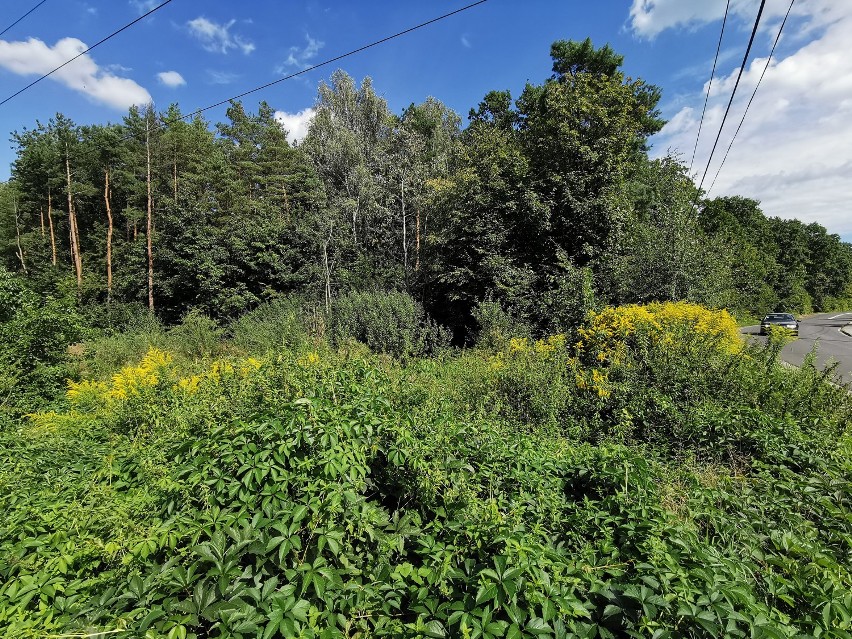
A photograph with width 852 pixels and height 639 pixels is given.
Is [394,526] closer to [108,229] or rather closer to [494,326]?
A: [494,326]

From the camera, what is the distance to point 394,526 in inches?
87.7

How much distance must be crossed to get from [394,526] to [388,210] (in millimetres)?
22703

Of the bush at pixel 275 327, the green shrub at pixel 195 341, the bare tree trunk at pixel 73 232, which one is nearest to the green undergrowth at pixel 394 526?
the bush at pixel 275 327

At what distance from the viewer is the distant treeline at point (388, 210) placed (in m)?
12.1

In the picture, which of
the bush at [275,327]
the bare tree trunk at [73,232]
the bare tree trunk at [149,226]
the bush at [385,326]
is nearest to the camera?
the bush at [275,327]

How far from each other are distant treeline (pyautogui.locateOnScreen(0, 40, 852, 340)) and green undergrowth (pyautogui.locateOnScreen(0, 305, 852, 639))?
5653mm

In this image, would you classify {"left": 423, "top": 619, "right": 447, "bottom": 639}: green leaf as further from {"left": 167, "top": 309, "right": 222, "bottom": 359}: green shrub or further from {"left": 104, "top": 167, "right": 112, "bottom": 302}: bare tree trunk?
{"left": 104, "top": 167, "right": 112, "bottom": 302}: bare tree trunk

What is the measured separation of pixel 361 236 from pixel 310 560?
77.7ft

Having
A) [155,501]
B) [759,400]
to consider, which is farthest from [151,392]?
[759,400]

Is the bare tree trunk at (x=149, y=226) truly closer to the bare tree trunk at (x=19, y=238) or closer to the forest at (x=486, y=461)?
the forest at (x=486, y=461)

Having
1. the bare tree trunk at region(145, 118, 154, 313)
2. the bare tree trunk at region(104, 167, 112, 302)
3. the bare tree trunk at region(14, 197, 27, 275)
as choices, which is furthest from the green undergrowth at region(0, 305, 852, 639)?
the bare tree trunk at region(14, 197, 27, 275)

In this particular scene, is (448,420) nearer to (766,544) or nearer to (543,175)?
(766,544)

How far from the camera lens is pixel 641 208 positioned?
19266 mm

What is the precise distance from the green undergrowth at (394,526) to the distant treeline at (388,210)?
223 inches
